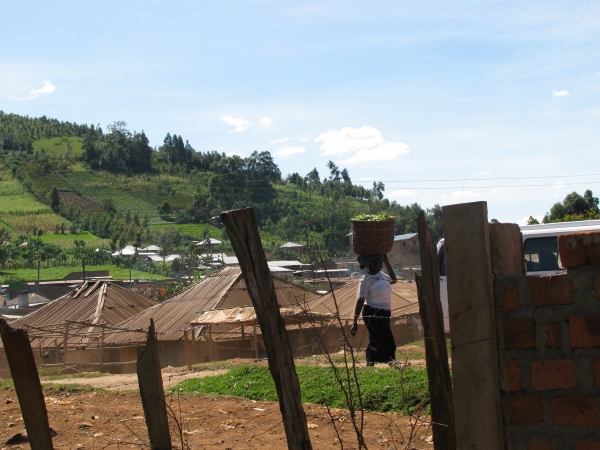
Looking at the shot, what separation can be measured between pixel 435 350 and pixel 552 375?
575mm

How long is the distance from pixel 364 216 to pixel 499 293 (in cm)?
595

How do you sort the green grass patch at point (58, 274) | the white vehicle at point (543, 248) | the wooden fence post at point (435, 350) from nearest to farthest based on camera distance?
1. the wooden fence post at point (435, 350)
2. the white vehicle at point (543, 248)
3. the green grass patch at point (58, 274)

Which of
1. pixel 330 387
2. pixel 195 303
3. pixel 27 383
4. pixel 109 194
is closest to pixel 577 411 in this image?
pixel 27 383

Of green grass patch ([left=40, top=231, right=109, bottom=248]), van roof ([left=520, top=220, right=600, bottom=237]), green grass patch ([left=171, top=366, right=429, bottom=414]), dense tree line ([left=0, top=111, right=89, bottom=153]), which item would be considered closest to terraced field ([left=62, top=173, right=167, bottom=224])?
green grass patch ([left=40, top=231, right=109, bottom=248])

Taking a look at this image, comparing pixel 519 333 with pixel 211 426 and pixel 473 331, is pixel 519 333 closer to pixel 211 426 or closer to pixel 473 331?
pixel 473 331

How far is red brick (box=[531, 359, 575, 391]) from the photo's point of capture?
2.37 m

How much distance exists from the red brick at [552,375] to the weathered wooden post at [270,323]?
2.88ft

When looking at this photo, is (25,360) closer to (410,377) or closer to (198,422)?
(198,422)

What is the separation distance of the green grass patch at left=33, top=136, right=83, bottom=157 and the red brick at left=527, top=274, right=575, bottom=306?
125728 millimetres

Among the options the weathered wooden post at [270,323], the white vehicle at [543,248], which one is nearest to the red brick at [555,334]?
the weathered wooden post at [270,323]

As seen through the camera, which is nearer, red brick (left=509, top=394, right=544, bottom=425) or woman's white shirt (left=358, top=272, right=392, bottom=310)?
red brick (left=509, top=394, right=544, bottom=425)

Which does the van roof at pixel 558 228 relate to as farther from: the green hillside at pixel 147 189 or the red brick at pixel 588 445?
the green hillside at pixel 147 189

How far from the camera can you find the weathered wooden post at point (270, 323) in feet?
8.45

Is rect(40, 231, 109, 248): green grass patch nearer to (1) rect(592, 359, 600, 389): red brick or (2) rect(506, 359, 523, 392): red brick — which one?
(2) rect(506, 359, 523, 392): red brick
